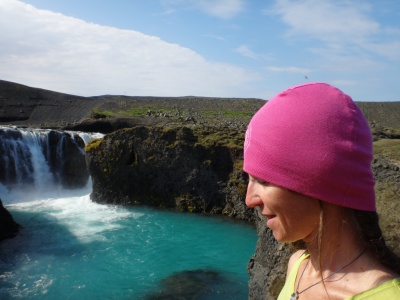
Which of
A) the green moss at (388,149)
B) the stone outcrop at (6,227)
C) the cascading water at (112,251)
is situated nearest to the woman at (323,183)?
the green moss at (388,149)

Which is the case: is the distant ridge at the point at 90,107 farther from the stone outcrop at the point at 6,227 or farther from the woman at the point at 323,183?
the woman at the point at 323,183

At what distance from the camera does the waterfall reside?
82.7 ft

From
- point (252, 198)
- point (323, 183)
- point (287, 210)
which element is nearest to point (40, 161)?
point (252, 198)

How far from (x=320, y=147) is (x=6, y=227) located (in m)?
17.2

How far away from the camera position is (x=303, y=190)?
5.14 feet

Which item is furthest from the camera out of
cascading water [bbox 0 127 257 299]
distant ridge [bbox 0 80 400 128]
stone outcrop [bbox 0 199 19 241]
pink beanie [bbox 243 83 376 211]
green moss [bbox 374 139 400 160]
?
distant ridge [bbox 0 80 400 128]

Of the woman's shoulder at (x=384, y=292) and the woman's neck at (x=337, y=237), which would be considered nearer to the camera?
the woman's shoulder at (x=384, y=292)

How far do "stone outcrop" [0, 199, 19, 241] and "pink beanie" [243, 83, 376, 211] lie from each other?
16.4 m

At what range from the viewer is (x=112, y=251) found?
14.6m

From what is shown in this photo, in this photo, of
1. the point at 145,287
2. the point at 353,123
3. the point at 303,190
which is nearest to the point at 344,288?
the point at 303,190

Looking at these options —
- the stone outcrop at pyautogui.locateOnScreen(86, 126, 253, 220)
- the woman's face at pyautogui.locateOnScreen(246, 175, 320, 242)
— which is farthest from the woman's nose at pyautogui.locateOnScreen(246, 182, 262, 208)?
the stone outcrop at pyautogui.locateOnScreen(86, 126, 253, 220)

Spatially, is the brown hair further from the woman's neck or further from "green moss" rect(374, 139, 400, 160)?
"green moss" rect(374, 139, 400, 160)

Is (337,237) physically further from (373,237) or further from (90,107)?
(90,107)

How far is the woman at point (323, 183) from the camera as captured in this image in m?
1.53
